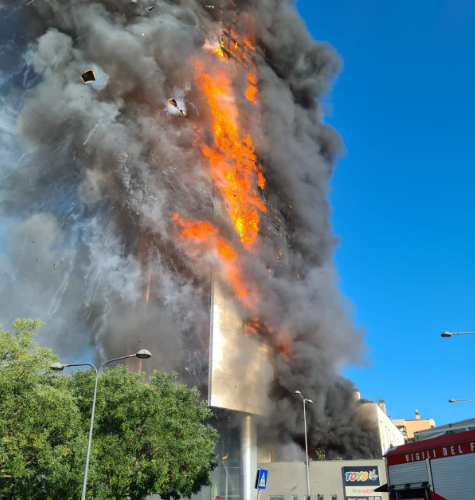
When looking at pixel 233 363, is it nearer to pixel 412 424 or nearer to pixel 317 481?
pixel 317 481

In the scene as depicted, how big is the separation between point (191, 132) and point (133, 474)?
36293mm

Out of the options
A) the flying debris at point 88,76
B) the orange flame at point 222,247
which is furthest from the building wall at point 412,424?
the flying debris at point 88,76

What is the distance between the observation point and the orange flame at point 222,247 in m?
46.9

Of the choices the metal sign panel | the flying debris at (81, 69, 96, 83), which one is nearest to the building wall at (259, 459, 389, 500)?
the metal sign panel

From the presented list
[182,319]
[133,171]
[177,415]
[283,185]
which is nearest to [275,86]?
[283,185]

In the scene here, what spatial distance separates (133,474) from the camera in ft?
73.4

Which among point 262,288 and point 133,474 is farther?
point 262,288

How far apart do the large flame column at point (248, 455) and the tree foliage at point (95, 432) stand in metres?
16.3

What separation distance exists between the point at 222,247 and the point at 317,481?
24.4 m

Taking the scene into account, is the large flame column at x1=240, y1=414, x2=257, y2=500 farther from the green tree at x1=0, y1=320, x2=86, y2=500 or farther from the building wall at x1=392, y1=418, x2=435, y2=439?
the building wall at x1=392, y1=418, x2=435, y2=439

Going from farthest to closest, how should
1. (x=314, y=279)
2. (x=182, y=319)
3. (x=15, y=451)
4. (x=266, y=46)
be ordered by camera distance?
(x=266, y=46)
(x=314, y=279)
(x=182, y=319)
(x=15, y=451)

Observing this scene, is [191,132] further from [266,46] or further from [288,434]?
[288,434]

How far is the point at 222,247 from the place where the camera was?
157 ft

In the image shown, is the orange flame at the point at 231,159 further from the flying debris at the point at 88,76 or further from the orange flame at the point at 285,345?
the flying debris at the point at 88,76
